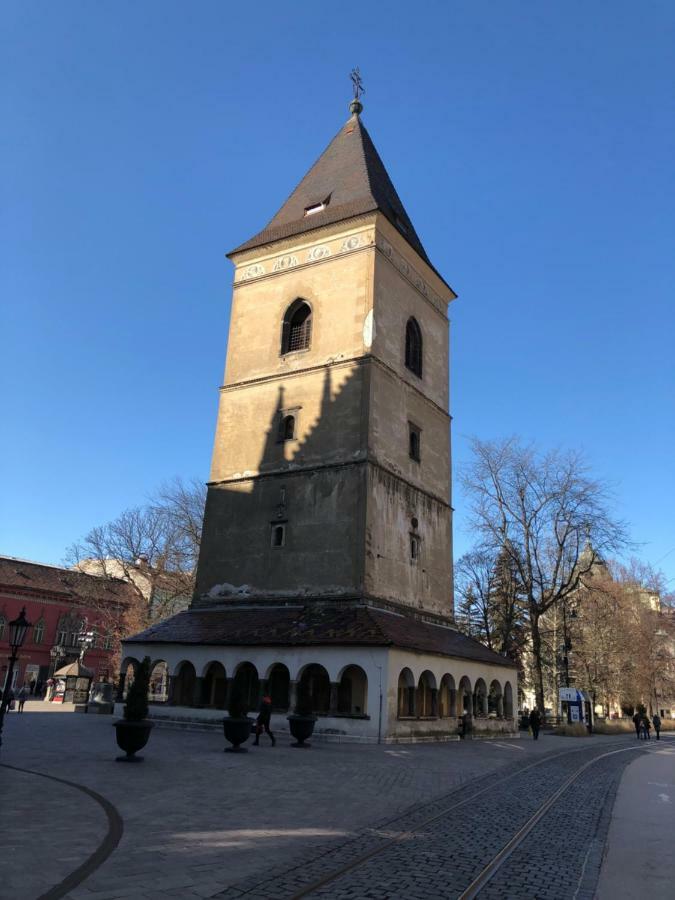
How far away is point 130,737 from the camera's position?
12.8 m

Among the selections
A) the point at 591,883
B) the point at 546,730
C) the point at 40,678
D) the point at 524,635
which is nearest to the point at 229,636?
the point at 591,883

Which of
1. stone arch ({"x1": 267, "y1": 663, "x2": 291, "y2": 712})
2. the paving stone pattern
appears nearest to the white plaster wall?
stone arch ({"x1": 267, "y1": 663, "x2": 291, "y2": 712})

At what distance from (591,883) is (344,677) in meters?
17.0

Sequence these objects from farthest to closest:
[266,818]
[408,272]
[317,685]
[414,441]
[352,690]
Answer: [408,272] < [414,441] < [317,685] < [352,690] < [266,818]

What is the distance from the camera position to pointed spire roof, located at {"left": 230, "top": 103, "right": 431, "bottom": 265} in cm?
3016

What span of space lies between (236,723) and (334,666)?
220 inches

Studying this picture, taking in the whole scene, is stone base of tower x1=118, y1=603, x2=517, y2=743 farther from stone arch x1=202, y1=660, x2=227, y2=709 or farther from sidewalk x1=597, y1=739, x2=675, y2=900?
sidewalk x1=597, y1=739, x2=675, y2=900

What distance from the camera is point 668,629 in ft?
188

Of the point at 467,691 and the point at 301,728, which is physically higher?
the point at 467,691

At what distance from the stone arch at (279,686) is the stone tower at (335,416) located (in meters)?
2.80

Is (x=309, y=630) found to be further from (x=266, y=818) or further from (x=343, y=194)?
(x=343, y=194)

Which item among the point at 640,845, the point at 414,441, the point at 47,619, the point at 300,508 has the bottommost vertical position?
the point at 640,845

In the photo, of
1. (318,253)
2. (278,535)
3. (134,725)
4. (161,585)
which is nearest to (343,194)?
(318,253)

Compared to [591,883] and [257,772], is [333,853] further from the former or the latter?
[257,772]
